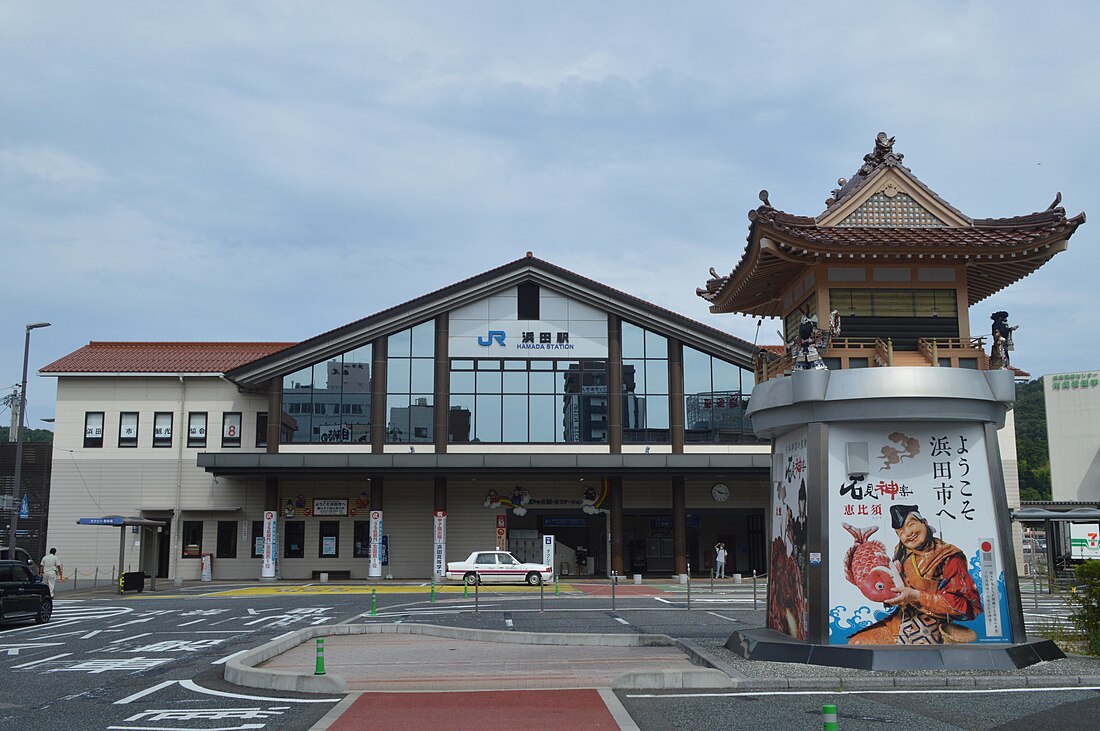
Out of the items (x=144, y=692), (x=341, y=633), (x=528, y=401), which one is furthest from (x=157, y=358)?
(x=144, y=692)

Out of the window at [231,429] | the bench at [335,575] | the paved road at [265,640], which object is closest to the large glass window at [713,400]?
the paved road at [265,640]

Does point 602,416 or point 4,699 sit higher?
point 602,416

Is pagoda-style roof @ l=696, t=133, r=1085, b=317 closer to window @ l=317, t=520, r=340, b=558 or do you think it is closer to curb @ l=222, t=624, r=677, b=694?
curb @ l=222, t=624, r=677, b=694

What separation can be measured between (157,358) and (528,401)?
1684cm

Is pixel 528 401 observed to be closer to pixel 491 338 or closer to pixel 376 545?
pixel 491 338

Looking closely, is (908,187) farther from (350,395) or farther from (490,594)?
(350,395)

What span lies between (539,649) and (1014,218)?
11047 millimetres

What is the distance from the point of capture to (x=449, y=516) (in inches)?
1661

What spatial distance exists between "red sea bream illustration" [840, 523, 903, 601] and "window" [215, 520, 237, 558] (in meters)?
33.2

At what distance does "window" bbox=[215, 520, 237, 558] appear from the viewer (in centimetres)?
4228

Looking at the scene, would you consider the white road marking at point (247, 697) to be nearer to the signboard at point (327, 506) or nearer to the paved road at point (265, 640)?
the paved road at point (265, 640)

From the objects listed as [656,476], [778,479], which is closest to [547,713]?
[778,479]

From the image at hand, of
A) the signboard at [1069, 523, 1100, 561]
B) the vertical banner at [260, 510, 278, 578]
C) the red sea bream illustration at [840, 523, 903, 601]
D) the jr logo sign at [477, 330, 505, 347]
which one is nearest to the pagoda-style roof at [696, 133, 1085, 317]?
the red sea bream illustration at [840, 523, 903, 601]

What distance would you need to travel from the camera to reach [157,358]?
1726 inches
